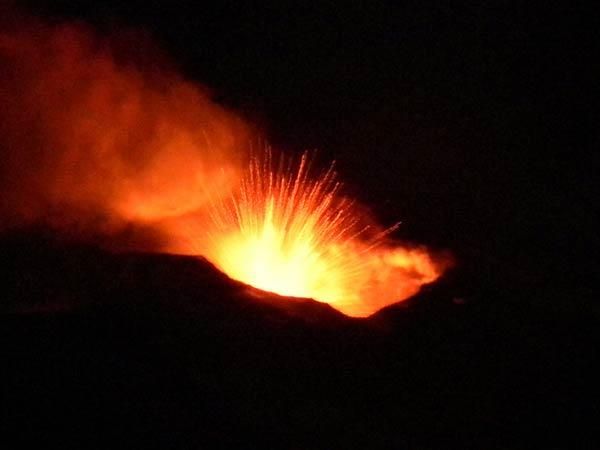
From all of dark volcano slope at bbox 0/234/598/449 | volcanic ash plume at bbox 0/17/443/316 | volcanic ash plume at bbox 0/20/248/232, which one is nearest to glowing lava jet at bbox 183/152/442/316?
volcanic ash plume at bbox 0/17/443/316

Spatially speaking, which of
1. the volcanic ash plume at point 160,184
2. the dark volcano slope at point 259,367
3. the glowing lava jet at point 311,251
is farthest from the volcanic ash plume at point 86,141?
the dark volcano slope at point 259,367

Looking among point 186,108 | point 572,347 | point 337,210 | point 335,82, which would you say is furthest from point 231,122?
point 572,347

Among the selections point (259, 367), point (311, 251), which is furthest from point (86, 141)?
point (259, 367)

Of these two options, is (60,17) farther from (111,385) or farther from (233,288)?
(111,385)

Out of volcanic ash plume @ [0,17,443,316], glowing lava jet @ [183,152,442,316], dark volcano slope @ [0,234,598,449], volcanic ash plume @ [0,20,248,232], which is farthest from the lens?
volcanic ash plume @ [0,20,248,232]

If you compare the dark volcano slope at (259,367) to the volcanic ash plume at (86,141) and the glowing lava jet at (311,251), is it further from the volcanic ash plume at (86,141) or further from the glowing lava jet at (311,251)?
the volcanic ash plume at (86,141)

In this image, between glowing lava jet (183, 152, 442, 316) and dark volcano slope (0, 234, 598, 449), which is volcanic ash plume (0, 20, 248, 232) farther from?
dark volcano slope (0, 234, 598, 449)
